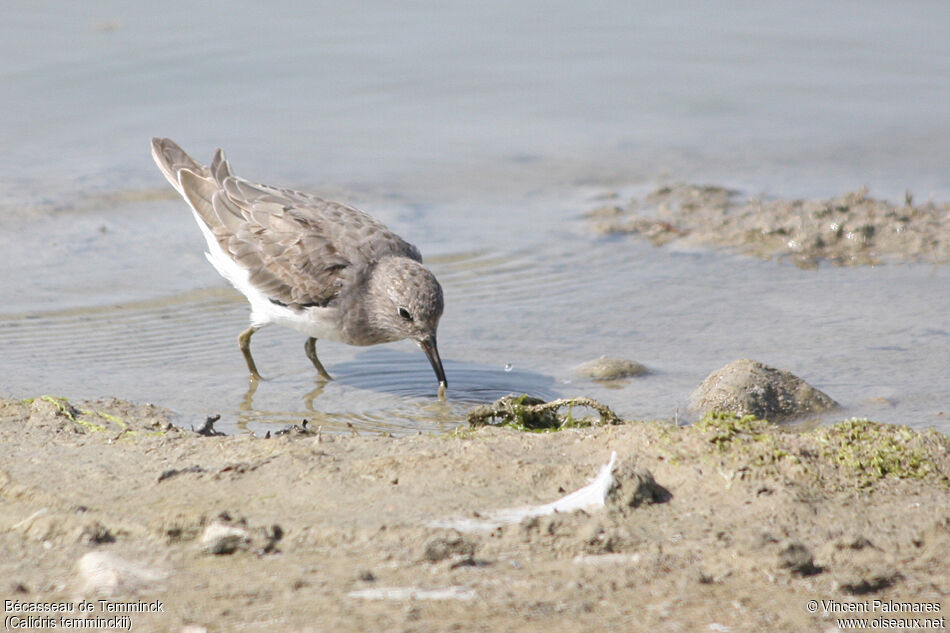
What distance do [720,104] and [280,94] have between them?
5.16m

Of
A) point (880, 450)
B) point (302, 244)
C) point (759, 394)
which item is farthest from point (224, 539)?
point (302, 244)

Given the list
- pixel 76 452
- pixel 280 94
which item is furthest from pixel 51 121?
pixel 76 452

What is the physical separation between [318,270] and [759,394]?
3.16 meters

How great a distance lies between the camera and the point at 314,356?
25.1ft

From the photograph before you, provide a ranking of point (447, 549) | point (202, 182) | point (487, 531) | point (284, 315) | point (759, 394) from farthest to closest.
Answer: point (202, 182), point (284, 315), point (759, 394), point (487, 531), point (447, 549)

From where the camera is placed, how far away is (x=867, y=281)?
29.1ft

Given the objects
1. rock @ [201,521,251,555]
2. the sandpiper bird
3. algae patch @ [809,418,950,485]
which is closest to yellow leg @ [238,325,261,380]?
the sandpiper bird

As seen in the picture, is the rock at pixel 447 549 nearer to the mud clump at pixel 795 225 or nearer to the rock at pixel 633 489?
the rock at pixel 633 489

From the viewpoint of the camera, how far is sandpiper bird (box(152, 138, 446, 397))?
7.43 meters

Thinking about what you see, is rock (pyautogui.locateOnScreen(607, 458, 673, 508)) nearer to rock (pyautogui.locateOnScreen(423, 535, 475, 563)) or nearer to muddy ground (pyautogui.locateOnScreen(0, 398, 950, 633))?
muddy ground (pyautogui.locateOnScreen(0, 398, 950, 633))

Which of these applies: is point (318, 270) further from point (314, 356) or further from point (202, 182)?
point (202, 182)

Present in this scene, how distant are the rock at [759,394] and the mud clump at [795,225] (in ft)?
10.7

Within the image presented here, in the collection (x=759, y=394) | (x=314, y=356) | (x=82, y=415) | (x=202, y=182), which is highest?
(x=202, y=182)

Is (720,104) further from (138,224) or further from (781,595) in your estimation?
(781,595)
